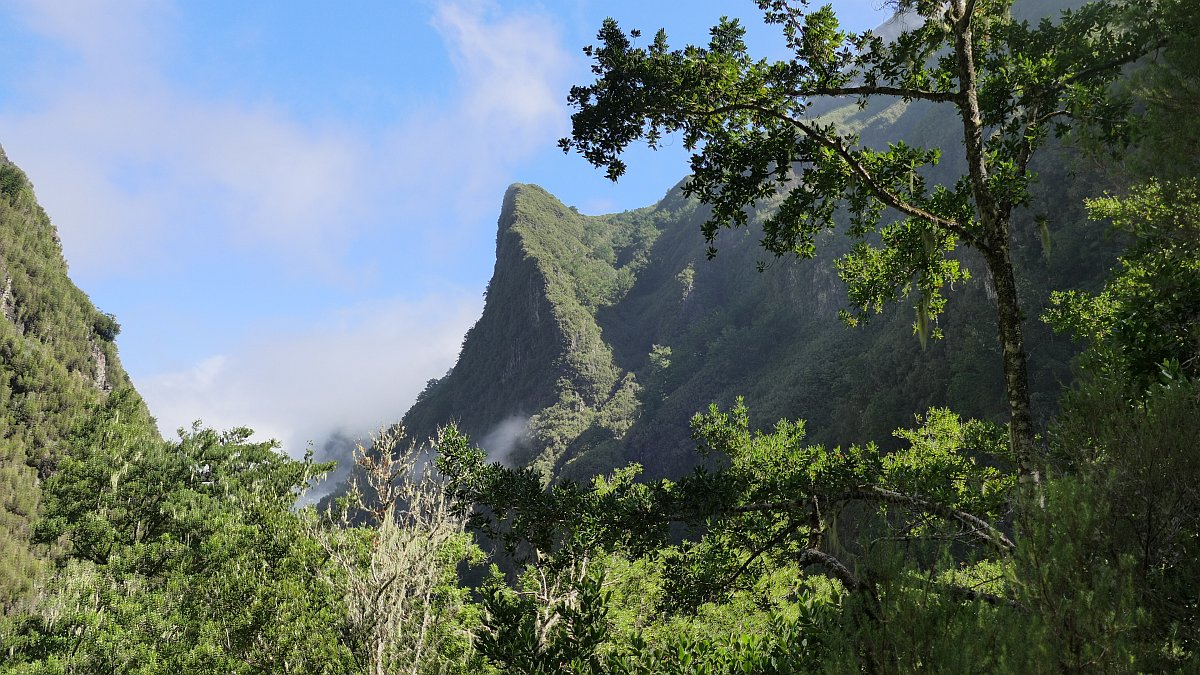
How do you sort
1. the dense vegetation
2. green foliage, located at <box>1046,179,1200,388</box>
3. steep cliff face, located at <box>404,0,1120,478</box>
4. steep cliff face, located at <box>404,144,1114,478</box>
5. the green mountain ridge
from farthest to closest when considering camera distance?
1. steep cliff face, located at <box>404,144,1114,478</box>
2. the green mountain ridge
3. steep cliff face, located at <box>404,0,1120,478</box>
4. green foliage, located at <box>1046,179,1200,388</box>
5. the dense vegetation

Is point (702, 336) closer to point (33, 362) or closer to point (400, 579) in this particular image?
point (33, 362)

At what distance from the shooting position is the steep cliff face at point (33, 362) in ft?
157

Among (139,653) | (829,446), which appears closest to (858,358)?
(829,446)

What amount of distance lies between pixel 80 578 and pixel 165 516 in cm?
374

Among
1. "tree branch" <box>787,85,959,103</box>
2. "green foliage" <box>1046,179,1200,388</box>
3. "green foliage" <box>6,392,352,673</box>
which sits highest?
"tree branch" <box>787,85,959,103</box>

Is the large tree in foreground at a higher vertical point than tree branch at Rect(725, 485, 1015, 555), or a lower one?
higher

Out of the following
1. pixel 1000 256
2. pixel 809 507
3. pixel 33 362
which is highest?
pixel 33 362

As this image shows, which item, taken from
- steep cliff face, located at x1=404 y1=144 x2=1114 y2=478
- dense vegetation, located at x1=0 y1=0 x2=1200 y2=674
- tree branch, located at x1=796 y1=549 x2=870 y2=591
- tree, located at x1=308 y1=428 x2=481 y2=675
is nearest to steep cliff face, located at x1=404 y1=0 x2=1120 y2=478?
steep cliff face, located at x1=404 y1=144 x2=1114 y2=478

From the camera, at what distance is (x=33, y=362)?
54938 mm

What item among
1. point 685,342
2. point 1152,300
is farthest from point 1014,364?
point 685,342

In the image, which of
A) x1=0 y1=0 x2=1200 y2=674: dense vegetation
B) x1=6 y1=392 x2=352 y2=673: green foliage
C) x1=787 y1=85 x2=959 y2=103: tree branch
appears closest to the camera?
x1=0 y1=0 x2=1200 y2=674: dense vegetation

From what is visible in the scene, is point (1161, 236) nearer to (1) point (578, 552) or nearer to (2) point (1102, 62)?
(2) point (1102, 62)

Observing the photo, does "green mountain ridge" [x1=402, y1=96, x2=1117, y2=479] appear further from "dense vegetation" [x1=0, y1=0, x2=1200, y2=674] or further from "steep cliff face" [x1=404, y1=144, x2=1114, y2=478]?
"dense vegetation" [x1=0, y1=0, x2=1200, y2=674]

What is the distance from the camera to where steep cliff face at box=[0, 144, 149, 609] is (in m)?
48.0
